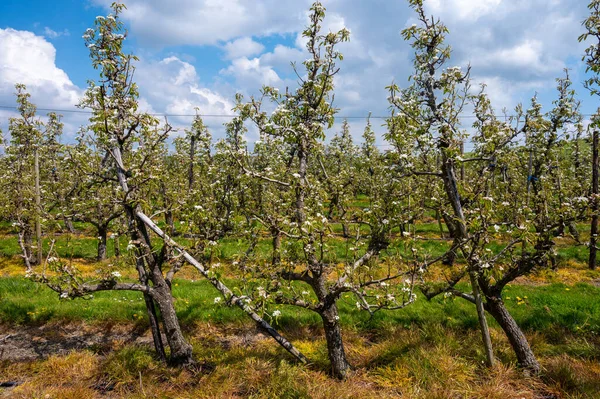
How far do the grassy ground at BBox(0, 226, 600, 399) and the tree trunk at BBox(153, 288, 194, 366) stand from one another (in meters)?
0.31

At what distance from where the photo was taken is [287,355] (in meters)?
9.36

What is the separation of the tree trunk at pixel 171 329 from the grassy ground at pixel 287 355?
31cm

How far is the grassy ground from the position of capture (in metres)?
7.58

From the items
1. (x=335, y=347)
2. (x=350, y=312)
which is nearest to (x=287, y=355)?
(x=335, y=347)

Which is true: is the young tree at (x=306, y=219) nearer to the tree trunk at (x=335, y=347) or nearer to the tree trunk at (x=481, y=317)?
the tree trunk at (x=335, y=347)

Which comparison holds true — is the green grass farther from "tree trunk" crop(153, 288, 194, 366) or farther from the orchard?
"tree trunk" crop(153, 288, 194, 366)

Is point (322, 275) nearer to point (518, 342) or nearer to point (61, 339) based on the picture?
point (518, 342)

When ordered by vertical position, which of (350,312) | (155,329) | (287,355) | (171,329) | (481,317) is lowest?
(287,355)

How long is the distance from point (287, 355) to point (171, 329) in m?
3.18

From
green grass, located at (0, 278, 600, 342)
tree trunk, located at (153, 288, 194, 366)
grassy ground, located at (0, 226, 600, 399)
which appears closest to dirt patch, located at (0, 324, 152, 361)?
grassy ground, located at (0, 226, 600, 399)

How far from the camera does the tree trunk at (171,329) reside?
8.39 metres

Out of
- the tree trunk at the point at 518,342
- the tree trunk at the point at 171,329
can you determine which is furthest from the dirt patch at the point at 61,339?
the tree trunk at the point at 518,342

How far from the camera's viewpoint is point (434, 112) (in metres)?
7.88

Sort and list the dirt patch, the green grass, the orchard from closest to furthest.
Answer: the orchard
the dirt patch
the green grass
